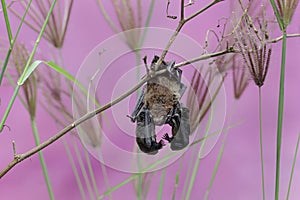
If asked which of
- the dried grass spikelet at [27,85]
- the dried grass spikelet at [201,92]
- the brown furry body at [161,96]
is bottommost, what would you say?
the brown furry body at [161,96]

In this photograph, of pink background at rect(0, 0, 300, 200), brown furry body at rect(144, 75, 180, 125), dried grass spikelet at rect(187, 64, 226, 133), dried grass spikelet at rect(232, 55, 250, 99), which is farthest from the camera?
pink background at rect(0, 0, 300, 200)

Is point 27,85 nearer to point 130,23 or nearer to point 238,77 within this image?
point 130,23

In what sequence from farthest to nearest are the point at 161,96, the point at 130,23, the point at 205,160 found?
the point at 205,160, the point at 130,23, the point at 161,96

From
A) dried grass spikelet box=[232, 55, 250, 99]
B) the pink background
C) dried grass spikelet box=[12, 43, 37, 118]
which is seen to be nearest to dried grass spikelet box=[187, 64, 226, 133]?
dried grass spikelet box=[232, 55, 250, 99]

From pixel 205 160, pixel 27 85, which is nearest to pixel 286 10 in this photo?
pixel 27 85

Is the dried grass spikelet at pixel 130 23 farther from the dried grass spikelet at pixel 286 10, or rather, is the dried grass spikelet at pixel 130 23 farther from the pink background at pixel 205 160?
the pink background at pixel 205 160

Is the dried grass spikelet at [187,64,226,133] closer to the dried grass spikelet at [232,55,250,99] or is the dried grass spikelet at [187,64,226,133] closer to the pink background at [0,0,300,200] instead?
the dried grass spikelet at [232,55,250,99]

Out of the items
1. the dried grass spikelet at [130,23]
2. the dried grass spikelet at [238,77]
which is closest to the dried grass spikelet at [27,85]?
the dried grass spikelet at [130,23]

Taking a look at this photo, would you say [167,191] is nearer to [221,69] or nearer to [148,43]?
[221,69]

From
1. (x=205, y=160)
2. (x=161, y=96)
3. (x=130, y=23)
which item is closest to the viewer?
(x=161, y=96)
